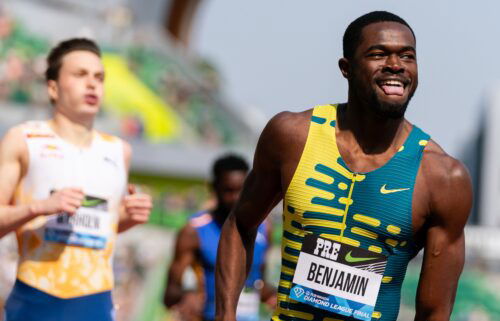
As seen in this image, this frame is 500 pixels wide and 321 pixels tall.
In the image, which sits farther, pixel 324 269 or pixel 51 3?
pixel 51 3

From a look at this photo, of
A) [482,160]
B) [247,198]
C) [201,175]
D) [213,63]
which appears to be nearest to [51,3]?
[213,63]

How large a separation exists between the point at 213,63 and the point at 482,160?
11.5m

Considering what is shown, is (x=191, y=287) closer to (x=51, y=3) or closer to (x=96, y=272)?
(x=96, y=272)

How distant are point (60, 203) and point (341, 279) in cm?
152

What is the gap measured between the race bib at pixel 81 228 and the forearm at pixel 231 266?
1218 millimetres

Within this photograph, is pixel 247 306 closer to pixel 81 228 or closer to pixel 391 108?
pixel 81 228

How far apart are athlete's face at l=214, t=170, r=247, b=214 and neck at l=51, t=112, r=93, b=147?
1493 millimetres

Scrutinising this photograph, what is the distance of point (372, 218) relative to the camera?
332 cm

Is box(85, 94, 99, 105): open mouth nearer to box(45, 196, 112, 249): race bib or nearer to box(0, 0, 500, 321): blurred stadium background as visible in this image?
box(45, 196, 112, 249): race bib

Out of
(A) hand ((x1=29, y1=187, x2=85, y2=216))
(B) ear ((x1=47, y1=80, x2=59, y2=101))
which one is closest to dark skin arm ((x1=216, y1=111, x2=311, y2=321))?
(A) hand ((x1=29, y1=187, x2=85, y2=216))

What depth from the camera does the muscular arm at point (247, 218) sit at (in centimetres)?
351

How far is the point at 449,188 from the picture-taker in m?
3.27

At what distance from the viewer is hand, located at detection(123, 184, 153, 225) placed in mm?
A: 4863

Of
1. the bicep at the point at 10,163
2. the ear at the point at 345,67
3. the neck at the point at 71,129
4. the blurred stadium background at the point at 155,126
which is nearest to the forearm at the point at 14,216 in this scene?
the bicep at the point at 10,163
